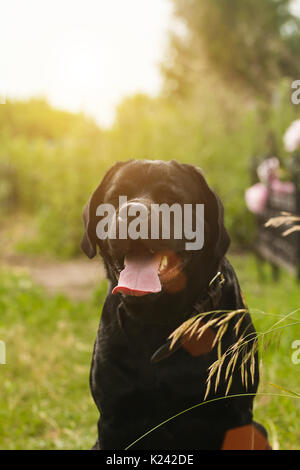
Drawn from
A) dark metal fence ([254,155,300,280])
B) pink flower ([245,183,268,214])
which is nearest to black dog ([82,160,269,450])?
dark metal fence ([254,155,300,280])

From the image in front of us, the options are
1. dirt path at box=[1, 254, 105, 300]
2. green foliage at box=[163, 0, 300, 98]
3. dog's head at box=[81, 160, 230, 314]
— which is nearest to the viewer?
dog's head at box=[81, 160, 230, 314]

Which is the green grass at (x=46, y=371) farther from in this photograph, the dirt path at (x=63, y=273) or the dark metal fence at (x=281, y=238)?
the dark metal fence at (x=281, y=238)

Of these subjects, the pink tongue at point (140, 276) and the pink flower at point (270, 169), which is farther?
the pink flower at point (270, 169)

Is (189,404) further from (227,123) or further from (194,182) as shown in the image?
(227,123)

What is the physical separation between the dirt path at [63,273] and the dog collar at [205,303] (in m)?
4.10

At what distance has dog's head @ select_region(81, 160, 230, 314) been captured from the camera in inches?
62.7

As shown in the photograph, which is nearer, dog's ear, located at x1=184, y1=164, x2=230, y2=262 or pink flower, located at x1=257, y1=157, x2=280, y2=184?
dog's ear, located at x1=184, y1=164, x2=230, y2=262

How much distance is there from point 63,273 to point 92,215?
5.91 m

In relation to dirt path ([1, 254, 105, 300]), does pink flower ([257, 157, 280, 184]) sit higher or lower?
higher

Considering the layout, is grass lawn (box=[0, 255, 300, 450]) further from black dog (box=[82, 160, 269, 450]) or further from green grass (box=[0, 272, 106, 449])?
black dog (box=[82, 160, 269, 450])

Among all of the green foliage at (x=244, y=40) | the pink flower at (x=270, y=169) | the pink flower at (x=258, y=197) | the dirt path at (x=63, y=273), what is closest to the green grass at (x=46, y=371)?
the dirt path at (x=63, y=273)

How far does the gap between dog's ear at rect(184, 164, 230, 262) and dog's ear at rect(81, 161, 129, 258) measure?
0.32 meters

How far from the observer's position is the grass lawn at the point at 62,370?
111 inches
